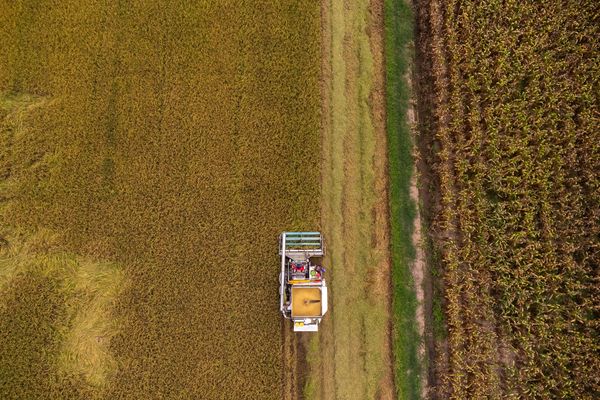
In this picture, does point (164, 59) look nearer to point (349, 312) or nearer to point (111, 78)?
point (111, 78)

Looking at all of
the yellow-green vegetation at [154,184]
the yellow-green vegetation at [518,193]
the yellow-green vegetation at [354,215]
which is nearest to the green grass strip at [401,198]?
the yellow-green vegetation at [354,215]

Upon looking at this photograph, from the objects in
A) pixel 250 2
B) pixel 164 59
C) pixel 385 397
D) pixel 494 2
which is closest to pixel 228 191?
pixel 164 59

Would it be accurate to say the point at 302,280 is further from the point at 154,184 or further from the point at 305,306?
the point at 154,184

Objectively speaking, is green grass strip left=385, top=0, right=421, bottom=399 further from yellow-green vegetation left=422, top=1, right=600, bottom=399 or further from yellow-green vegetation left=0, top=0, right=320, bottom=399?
yellow-green vegetation left=0, top=0, right=320, bottom=399

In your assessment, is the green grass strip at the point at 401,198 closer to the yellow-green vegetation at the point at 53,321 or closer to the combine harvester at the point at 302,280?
the combine harvester at the point at 302,280

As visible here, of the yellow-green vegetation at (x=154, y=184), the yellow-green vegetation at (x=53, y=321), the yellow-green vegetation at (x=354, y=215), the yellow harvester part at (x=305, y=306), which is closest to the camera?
the yellow harvester part at (x=305, y=306)

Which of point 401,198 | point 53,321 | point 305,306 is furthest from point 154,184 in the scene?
point 401,198
